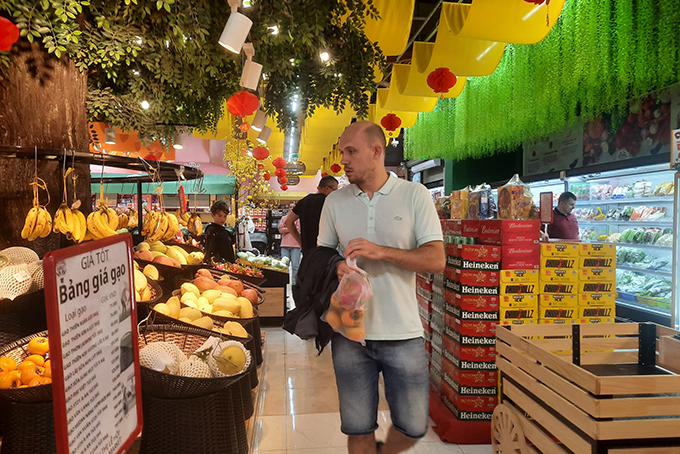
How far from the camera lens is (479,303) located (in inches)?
120

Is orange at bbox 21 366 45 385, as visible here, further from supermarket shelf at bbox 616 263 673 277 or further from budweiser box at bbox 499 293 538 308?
supermarket shelf at bbox 616 263 673 277

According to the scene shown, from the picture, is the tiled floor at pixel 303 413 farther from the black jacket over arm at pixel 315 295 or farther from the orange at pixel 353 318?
the orange at pixel 353 318

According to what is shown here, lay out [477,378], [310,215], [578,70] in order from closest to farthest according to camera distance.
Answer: [477,378], [578,70], [310,215]

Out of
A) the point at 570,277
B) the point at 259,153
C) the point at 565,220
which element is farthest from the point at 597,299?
the point at 259,153

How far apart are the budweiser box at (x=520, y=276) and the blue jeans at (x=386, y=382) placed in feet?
4.15

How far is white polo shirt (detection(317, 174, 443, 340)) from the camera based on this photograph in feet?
6.62

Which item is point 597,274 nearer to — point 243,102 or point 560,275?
point 560,275

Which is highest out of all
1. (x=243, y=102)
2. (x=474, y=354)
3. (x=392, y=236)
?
(x=243, y=102)

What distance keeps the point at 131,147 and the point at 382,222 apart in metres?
7.00

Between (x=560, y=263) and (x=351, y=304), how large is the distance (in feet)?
6.45

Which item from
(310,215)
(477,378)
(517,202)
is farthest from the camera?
(310,215)

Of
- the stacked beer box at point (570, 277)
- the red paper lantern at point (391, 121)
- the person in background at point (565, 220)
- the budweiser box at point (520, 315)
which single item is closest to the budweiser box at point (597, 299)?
the stacked beer box at point (570, 277)

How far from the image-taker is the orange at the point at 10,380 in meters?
1.57

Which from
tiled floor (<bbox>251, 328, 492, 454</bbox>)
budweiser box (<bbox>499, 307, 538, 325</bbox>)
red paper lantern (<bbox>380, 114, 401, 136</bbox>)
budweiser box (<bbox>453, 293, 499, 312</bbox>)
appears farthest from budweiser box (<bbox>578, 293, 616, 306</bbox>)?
red paper lantern (<bbox>380, 114, 401, 136</bbox>)
